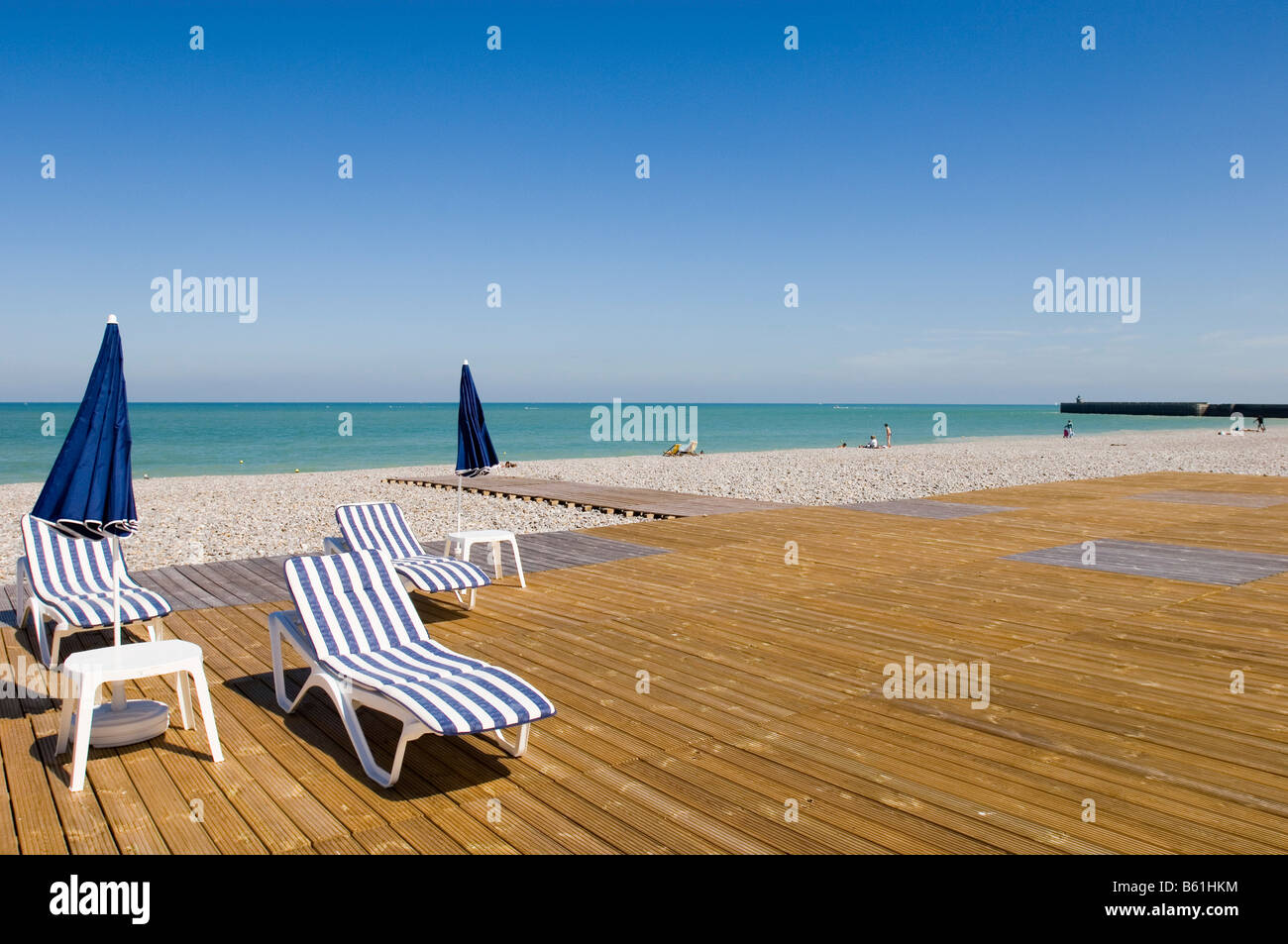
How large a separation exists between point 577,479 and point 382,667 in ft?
62.1

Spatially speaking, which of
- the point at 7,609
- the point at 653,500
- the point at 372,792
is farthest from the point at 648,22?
the point at 372,792

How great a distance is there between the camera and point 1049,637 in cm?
555

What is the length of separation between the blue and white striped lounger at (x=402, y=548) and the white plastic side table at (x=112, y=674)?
6.87 feet

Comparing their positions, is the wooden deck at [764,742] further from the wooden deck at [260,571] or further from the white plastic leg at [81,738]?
the wooden deck at [260,571]

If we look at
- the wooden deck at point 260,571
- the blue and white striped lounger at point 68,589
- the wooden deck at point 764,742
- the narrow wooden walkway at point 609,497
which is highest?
the blue and white striped lounger at point 68,589

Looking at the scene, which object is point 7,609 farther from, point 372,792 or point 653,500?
point 653,500

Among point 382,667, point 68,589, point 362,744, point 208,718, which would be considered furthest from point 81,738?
point 68,589

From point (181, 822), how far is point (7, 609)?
199 inches

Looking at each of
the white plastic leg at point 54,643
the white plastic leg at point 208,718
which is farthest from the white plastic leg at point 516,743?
the white plastic leg at point 54,643

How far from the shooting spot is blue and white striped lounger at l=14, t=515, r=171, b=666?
195 inches

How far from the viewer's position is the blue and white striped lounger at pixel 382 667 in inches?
134

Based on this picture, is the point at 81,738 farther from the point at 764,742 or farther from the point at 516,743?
the point at 764,742
